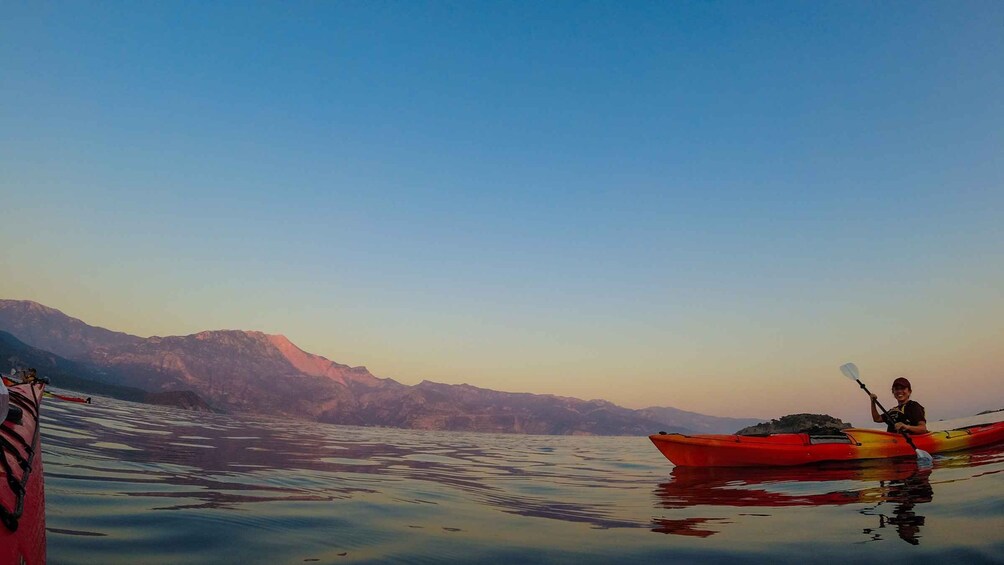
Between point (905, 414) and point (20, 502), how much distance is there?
56.9ft

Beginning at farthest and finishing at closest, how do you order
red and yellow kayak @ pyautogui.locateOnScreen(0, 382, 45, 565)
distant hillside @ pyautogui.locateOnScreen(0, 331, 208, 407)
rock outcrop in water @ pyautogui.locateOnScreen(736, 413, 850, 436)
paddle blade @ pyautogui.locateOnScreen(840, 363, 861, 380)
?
distant hillside @ pyautogui.locateOnScreen(0, 331, 208, 407) < rock outcrop in water @ pyautogui.locateOnScreen(736, 413, 850, 436) < paddle blade @ pyautogui.locateOnScreen(840, 363, 861, 380) < red and yellow kayak @ pyautogui.locateOnScreen(0, 382, 45, 565)

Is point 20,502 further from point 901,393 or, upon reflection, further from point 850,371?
point 850,371

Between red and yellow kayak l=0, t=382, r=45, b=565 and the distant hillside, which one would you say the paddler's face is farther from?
the distant hillside

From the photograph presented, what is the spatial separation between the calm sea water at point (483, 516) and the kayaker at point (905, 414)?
104 inches

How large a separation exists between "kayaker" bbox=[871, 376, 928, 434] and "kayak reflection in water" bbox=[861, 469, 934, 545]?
12.5ft

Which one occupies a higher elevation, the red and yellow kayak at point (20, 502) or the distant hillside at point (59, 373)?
the red and yellow kayak at point (20, 502)

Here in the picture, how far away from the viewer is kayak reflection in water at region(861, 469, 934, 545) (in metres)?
4.87

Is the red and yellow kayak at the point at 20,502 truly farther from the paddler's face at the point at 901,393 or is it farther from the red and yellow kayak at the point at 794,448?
the paddler's face at the point at 901,393

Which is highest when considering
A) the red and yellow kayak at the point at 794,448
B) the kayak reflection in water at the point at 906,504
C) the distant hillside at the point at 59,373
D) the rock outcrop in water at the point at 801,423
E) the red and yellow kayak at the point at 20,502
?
the red and yellow kayak at the point at 20,502

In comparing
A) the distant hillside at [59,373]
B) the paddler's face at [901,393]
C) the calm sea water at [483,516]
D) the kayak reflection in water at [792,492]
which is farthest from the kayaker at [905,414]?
the distant hillside at [59,373]

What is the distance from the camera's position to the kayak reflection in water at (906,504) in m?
4.87

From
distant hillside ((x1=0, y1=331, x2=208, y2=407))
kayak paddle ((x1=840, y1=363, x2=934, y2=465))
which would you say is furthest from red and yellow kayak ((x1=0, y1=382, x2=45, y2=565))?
distant hillside ((x1=0, y1=331, x2=208, y2=407))

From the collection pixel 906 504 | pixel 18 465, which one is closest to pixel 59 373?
pixel 18 465

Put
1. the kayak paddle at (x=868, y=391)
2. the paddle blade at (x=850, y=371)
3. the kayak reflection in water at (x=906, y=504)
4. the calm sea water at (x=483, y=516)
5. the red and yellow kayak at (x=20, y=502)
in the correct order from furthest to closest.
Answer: the paddle blade at (x=850, y=371)
the kayak paddle at (x=868, y=391)
the kayak reflection in water at (x=906, y=504)
the calm sea water at (x=483, y=516)
the red and yellow kayak at (x=20, y=502)
